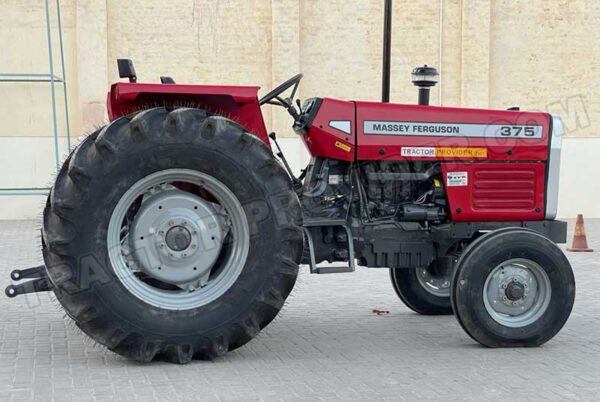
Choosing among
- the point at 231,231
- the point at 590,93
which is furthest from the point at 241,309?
the point at 590,93

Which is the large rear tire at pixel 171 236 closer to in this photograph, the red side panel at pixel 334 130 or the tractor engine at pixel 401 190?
the red side panel at pixel 334 130

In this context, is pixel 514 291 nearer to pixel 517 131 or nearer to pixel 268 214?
pixel 517 131

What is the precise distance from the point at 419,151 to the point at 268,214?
4.64 feet

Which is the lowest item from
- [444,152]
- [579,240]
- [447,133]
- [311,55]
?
[579,240]

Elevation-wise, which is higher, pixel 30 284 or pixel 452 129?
pixel 452 129

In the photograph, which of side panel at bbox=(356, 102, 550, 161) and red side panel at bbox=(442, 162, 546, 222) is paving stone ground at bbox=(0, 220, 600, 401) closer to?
red side panel at bbox=(442, 162, 546, 222)

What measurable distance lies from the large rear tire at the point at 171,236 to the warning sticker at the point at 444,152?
3.82 ft

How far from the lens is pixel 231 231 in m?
6.77

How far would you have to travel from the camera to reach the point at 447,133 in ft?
24.3

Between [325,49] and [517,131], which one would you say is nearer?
[517,131]

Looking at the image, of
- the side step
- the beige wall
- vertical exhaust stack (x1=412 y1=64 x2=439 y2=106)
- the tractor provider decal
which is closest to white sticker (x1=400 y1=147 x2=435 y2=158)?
the tractor provider decal

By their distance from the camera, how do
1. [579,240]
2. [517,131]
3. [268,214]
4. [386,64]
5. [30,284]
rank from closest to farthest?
1. [268,214]
2. [30,284]
3. [517,131]
4. [386,64]
5. [579,240]

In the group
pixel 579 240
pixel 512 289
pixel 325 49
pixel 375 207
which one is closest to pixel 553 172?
pixel 512 289

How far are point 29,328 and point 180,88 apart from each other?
2.57 metres
